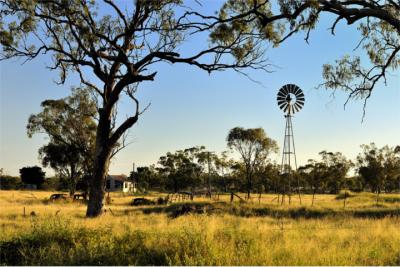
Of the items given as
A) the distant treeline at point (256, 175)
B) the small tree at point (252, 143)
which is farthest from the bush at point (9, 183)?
the small tree at point (252, 143)

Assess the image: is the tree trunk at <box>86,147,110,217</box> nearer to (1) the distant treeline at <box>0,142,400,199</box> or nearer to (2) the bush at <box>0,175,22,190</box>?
(1) the distant treeline at <box>0,142,400,199</box>

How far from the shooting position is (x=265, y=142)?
5844 cm

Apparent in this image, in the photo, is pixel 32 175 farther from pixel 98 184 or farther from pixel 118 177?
pixel 98 184

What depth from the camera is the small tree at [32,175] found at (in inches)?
3314

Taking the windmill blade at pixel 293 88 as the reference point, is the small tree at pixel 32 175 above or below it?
below

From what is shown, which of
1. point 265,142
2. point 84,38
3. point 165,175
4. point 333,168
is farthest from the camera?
point 165,175

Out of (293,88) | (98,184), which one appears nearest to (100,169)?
(98,184)

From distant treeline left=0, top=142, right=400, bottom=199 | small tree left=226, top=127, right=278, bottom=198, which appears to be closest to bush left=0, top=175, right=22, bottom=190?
distant treeline left=0, top=142, right=400, bottom=199

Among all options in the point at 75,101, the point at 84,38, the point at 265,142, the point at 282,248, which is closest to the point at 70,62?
the point at 84,38

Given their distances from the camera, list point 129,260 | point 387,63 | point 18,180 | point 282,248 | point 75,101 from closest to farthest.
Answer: point 129,260, point 282,248, point 387,63, point 75,101, point 18,180

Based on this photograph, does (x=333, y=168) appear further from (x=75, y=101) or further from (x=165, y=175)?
(x=75, y=101)

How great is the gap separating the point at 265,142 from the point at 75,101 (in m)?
25.2

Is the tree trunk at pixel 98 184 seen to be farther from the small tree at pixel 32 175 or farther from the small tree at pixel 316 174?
the small tree at pixel 32 175

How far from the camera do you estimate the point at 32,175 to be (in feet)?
277
